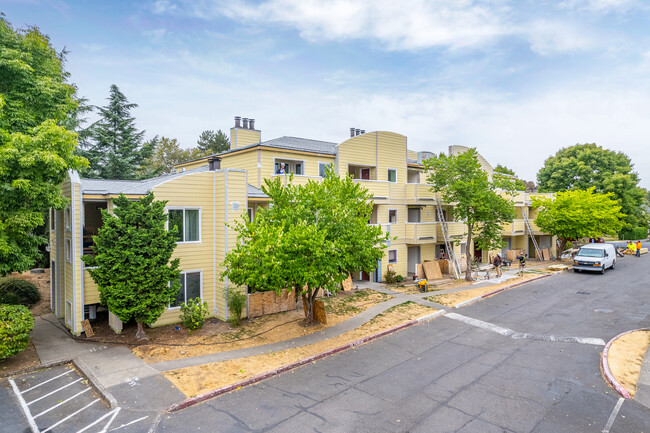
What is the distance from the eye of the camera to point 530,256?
41.2 meters

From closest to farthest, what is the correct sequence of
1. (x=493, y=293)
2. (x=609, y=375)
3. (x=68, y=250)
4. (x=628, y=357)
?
(x=609, y=375) → (x=628, y=357) → (x=68, y=250) → (x=493, y=293)

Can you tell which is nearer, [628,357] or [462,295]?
[628,357]

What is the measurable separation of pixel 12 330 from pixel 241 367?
7.46 meters

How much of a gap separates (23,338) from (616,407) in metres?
17.5

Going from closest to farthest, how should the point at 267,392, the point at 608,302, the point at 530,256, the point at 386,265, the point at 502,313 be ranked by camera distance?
the point at 267,392
the point at 502,313
the point at 608,302
the point at 386,265
the point at 530,256

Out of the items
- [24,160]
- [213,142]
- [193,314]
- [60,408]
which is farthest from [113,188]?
[213,142]

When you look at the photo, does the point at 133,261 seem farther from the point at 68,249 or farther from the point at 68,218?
the point at 68,218

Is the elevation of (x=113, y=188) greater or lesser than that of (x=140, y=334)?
greater

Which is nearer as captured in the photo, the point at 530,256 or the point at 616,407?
the point at 616,407

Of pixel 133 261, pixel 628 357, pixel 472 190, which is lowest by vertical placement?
pixel 628 357

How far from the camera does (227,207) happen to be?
16875mm

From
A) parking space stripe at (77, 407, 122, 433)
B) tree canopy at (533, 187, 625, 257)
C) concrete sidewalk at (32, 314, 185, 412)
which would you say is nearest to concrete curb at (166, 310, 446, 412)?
concrete sidewalk at (32, 314, 185, 412)

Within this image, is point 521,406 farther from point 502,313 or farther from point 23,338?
point 23,338

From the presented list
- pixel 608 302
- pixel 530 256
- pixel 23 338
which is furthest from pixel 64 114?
pixel 530 256
